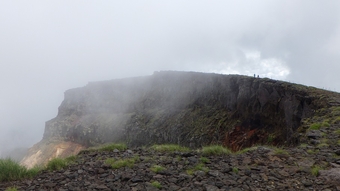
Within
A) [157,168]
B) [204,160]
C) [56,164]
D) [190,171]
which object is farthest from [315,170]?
[56,164]

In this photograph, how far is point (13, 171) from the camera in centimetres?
920

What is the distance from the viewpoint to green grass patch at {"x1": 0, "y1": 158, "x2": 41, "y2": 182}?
8.97m

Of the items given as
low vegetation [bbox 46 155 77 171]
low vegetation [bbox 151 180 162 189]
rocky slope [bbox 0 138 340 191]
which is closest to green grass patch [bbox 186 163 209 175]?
rocky slope [bbox 0 138 340 191]

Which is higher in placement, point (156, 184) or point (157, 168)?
point (157, 168)

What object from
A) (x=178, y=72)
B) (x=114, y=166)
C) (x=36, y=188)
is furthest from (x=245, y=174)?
(x=178, y=72)

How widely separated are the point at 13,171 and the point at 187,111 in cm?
3977

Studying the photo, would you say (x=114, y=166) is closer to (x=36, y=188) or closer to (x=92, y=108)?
(x=36, y=188)

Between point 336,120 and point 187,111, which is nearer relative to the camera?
point 336,120

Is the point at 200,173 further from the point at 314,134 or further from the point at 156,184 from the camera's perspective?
the point at 314,134

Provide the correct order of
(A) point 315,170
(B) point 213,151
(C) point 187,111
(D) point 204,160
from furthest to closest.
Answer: (C) point 187,111 < (B) point 213,151 < (D) point 204,160 < (A) point 315,170

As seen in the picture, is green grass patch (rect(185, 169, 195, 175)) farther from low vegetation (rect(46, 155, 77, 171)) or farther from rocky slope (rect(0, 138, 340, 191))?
low vegetation (rect(46, 155, 77, 171))

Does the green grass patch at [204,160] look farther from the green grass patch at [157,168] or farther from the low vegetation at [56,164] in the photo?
the low vegetation at [56,164]

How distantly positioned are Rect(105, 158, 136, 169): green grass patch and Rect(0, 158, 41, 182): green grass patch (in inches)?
86.8

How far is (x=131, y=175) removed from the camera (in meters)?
8.66
